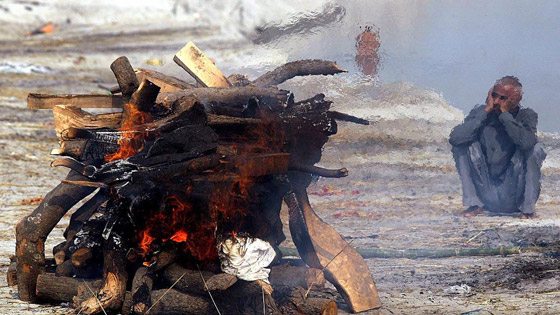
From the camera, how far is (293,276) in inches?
214

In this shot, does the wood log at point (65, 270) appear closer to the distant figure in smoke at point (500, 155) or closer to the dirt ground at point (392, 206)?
the dirt ground at point (392, 206)

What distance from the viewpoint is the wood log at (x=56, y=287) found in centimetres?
552

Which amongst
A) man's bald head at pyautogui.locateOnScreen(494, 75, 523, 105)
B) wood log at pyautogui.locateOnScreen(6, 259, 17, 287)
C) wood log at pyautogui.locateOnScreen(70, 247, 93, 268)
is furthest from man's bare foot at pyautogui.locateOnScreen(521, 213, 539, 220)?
wood log at pyautogui.locateOnScreen(6, 259, 17, 287)

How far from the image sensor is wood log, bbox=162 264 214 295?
5.06 metres

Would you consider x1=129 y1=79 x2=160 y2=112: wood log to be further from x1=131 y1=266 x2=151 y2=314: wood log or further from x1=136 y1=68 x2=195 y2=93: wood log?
x1=131 y1=266 x2=151 y2=314: wood log

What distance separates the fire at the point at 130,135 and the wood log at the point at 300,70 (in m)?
1.37

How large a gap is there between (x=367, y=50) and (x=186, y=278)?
5.14 m

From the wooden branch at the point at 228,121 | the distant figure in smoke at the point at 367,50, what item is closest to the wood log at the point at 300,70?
the wooden branch at the point at 228,121

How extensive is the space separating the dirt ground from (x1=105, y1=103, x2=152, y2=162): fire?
1.33 meters

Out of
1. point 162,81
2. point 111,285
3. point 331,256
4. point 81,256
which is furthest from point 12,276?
point 331,256

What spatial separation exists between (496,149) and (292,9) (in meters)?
3.39

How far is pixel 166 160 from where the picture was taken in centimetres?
492

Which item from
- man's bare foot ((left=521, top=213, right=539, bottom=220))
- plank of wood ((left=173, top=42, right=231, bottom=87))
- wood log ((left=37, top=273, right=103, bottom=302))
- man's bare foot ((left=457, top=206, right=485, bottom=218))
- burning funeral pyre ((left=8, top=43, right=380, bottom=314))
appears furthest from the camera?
man's bare foot ((left=457, top=206, right=485, bottom=218))

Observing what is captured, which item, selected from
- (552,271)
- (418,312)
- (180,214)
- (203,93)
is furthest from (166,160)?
(552,271)
